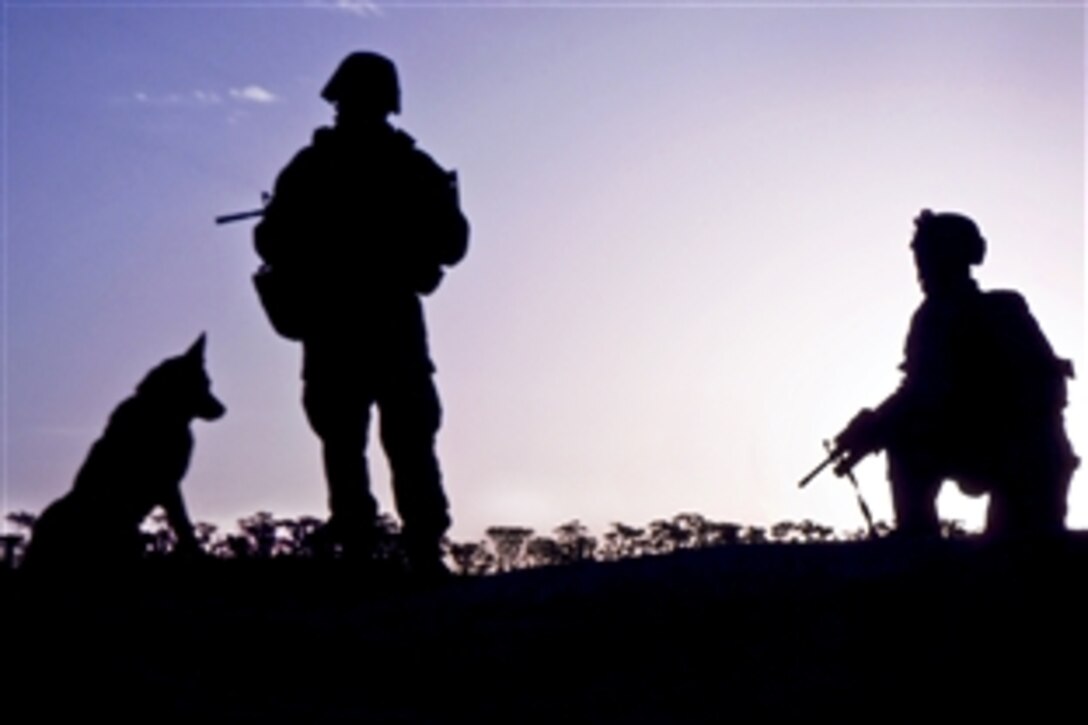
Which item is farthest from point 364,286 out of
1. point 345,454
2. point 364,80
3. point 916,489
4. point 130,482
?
point 916,489

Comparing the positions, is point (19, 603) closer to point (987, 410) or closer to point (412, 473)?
point (412, 473)

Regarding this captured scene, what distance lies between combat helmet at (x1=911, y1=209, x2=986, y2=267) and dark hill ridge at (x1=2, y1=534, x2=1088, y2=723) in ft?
6.37

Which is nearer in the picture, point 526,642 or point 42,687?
point 42,687

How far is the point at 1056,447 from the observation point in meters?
5.59

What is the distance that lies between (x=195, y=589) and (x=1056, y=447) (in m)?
4.19

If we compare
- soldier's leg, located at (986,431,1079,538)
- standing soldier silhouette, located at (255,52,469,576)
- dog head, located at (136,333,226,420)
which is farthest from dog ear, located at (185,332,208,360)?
soldier's leg, located at (986,431,1079,538)

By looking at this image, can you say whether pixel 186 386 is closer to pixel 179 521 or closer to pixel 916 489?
pixel 179 521

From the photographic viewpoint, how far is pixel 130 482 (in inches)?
308

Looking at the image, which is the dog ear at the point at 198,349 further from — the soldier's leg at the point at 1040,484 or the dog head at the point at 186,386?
the soldier's leg at the point at 1040,484

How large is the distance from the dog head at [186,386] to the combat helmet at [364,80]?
3.14 m

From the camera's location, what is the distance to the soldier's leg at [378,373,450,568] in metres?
6.01

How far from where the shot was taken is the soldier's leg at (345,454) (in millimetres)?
6039

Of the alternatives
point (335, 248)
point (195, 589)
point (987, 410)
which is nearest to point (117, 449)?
point (195, 589)

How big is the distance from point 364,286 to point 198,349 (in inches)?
134
